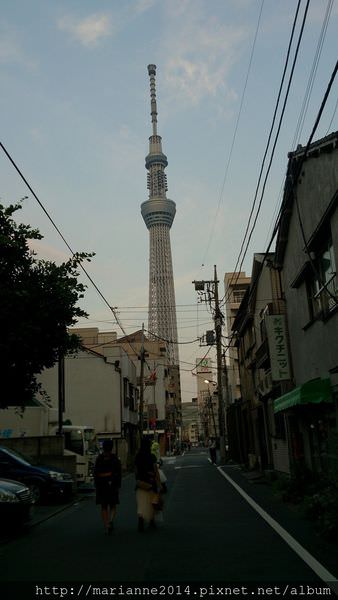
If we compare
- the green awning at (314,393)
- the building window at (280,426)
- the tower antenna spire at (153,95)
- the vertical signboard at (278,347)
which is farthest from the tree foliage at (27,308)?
the tower antenna spire at (153,95)

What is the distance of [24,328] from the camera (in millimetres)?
11938

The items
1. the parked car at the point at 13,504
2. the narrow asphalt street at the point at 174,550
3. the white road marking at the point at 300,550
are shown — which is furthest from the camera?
the parked car at the point at 13,504

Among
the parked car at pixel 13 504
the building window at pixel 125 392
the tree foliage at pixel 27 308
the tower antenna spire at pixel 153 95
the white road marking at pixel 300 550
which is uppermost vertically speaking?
the tower antenna spire at pixel 153 95

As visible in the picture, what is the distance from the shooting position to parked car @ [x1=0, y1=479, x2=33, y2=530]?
1055 centimetres

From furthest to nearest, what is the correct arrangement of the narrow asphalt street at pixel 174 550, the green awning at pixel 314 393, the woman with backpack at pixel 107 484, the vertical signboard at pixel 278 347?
the vertical signboard at pixel 278 347, the green awning at pixel 314 393, the woman with backpack at pixel 107 484, the narrow asphalt street at pixel 174 550

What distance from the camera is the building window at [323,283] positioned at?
1345 centimetres

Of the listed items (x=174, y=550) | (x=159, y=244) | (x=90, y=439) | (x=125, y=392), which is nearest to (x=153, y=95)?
(x=159, y=244)

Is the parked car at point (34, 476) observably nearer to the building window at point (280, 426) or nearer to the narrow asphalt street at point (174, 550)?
the narrow asphalt street at point (174, 550)

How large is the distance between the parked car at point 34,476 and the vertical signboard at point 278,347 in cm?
755

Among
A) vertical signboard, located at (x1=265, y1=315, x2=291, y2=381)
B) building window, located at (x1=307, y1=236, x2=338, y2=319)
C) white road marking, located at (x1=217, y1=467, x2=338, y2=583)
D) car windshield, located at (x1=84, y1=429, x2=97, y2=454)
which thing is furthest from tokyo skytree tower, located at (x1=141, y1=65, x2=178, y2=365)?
white road marking, located at (x1=217, y1=467, x2=338, y2=583)

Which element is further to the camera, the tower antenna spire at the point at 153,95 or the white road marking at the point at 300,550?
the tower antenna spire at the point at 153,95

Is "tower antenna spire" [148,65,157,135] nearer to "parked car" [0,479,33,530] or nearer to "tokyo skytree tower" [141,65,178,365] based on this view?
"tokyo skytree tower" [141,65,178,365]

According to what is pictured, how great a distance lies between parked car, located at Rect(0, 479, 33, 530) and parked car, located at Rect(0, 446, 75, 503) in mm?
5060

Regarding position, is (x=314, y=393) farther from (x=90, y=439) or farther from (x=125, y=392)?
(x=125, y=392)
